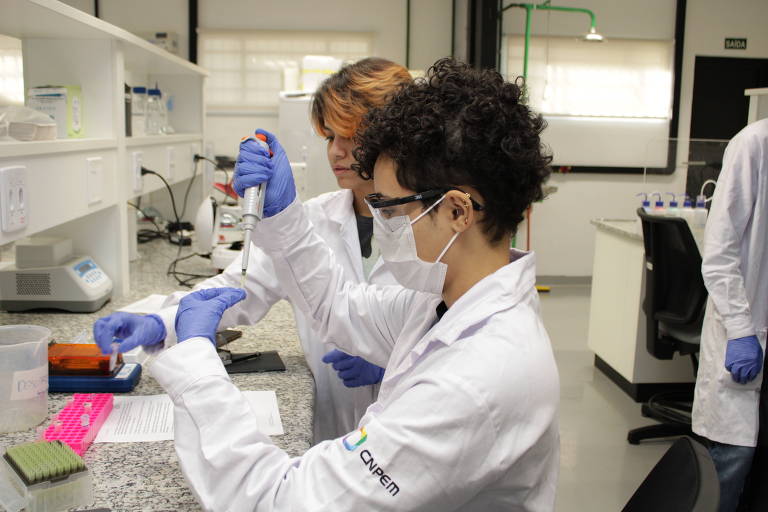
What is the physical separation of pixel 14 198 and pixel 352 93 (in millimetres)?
739

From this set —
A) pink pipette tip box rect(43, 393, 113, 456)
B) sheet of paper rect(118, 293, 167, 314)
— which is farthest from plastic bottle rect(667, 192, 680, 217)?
pink pipette tip box rect(43, 393, 113, 456)

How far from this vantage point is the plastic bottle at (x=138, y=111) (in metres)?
2.53

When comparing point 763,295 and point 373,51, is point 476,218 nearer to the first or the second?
point 763,295

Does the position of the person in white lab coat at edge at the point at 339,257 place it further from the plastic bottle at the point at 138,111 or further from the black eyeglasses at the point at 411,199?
the plastic bottle at the point at 138,111

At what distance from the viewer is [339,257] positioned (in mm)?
1607

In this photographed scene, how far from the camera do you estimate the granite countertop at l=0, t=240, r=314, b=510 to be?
983 millimetres

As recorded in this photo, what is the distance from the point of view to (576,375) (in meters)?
3.83

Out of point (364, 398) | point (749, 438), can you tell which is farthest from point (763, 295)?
point (364, 398)

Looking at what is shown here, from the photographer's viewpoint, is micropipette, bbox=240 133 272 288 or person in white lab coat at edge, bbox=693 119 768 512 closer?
micropipette, bbox=240 133 272 288

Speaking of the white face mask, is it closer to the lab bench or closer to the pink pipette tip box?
the pink pipette tip box

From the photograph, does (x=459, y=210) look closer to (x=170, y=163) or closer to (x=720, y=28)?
(x=170, y=163)

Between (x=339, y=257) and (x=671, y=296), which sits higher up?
(x=339, y=257)

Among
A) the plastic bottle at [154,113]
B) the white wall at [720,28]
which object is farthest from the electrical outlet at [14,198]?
the white wall at [720,28]

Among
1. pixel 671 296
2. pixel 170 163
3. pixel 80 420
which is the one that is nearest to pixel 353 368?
pixel 80 420
